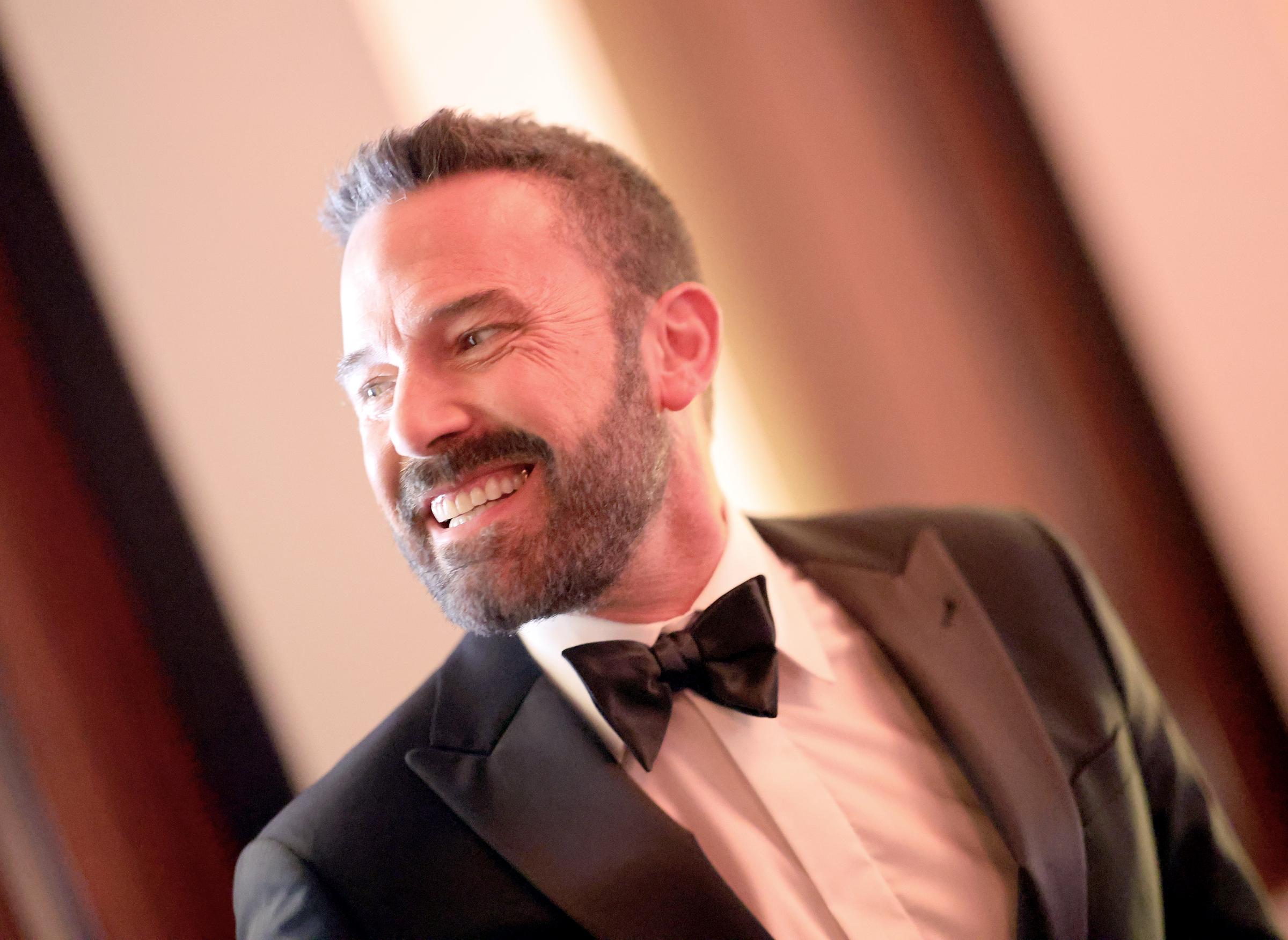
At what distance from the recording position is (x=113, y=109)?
1.20m

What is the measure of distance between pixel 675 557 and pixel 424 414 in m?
0.37

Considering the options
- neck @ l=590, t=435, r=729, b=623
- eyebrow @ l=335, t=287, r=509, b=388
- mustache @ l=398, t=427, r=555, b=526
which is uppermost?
eyebrow @ l=335, t=287, r=509, b=388

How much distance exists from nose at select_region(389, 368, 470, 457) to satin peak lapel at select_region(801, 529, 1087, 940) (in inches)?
22.2

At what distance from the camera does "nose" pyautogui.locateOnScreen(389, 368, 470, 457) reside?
95 centimetres

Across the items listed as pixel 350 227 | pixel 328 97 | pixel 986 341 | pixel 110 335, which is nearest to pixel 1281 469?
pixel 986 341

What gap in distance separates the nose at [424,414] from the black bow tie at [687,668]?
277 mm

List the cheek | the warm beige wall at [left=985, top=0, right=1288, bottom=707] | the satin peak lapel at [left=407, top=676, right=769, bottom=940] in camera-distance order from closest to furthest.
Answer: the satin peak lapel at [left=407, top=676, right=769, bottom=940], the cheek, the warm beige wall at [left=985, top=0, right=1288, bottom=707]

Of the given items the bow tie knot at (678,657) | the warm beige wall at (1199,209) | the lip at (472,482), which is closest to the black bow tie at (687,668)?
the bow tie knot at (678,657)

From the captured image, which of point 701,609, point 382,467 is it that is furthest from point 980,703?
point 382,467

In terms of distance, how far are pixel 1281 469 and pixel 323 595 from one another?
1659 mm

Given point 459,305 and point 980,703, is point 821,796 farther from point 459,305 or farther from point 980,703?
point 459,305

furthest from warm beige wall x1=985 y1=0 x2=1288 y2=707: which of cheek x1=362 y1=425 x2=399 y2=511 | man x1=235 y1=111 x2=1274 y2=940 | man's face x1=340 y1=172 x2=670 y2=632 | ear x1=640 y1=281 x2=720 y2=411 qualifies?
cheek x1=362 y1=425 x2=399 y2=511

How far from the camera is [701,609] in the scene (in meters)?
1.10

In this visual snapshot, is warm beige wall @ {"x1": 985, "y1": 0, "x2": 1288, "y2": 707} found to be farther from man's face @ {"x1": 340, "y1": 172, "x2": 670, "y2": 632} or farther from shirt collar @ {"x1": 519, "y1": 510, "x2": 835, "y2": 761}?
man's face @ {"x1": 340, "y1": 172, "x2": 670, "y2": 632}
